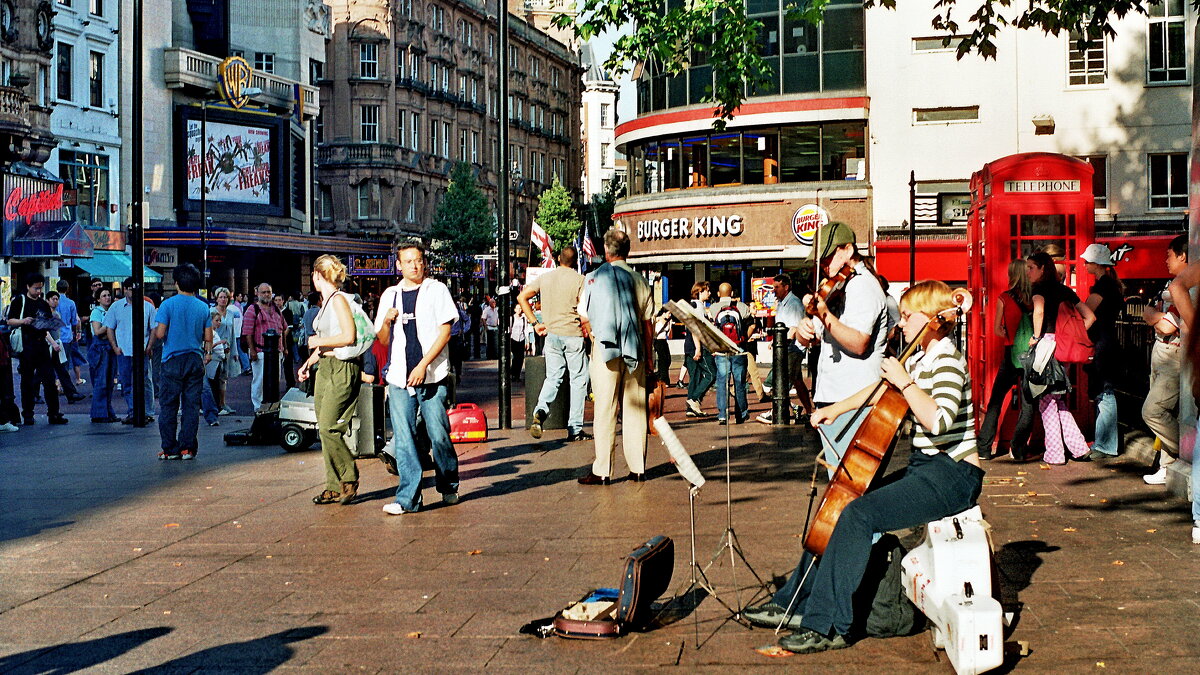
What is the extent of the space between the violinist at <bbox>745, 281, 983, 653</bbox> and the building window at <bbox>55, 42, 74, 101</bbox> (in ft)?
151

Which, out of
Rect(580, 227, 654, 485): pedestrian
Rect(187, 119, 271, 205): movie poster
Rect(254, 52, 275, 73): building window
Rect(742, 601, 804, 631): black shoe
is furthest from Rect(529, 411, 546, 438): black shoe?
Rect(254, 52, 275, 73): building window

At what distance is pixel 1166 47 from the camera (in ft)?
121

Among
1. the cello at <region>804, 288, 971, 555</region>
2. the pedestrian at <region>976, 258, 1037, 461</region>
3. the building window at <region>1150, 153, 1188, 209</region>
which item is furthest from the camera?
the building window at <region>1150, 153, 1188, 209</region>

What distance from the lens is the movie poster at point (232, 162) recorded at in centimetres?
5791

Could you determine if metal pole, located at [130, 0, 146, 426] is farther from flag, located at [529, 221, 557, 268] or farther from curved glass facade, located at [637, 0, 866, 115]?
curved glass facade, located at [637, 0, 866, 115]

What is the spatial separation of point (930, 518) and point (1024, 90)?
113 ft

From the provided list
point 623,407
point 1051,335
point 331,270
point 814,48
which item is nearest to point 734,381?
point 1051,335

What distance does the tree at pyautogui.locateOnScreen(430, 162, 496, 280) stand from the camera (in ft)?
222

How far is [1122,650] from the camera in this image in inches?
216

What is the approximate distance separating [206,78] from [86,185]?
10789mm

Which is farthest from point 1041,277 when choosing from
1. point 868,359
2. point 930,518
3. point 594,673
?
point 594,673

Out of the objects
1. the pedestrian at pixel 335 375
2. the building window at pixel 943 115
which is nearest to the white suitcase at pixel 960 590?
the pedestrian at pixel 335 375

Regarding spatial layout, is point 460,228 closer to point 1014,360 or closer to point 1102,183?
point 1102,183

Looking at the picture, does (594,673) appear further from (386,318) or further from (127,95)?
(127,95)
